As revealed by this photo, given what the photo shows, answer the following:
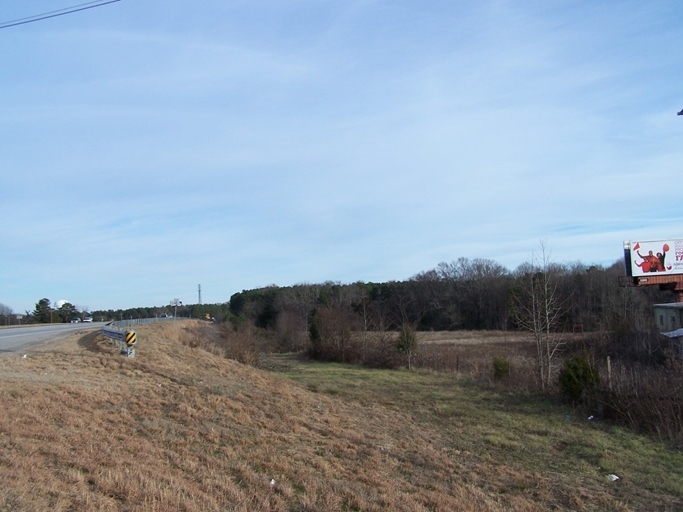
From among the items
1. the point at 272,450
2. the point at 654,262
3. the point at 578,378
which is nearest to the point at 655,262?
the point at 654,262

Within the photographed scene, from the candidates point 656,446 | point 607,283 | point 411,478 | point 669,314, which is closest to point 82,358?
point 411,478

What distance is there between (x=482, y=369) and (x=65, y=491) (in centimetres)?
2374

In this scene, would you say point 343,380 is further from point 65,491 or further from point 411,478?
point 65,491

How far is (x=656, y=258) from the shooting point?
4462 centimetres

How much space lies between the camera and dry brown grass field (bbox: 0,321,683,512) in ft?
21.4

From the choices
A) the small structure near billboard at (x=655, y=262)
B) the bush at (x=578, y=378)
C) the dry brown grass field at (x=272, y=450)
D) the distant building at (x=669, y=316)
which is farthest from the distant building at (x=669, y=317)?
the dry brown grass field at (x=272, y=450)

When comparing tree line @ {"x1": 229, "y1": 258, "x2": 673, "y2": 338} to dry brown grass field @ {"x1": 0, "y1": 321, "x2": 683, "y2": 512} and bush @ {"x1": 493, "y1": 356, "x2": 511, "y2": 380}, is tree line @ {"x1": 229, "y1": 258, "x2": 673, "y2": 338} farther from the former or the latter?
dry brown grass field @ {"x1": 0, "y1": 321, "x2": 683, "y2": 512}

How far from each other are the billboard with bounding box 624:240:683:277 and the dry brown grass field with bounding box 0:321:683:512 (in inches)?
1257

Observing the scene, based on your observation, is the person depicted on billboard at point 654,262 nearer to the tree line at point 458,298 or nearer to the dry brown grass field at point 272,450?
the tree line at point 458,298

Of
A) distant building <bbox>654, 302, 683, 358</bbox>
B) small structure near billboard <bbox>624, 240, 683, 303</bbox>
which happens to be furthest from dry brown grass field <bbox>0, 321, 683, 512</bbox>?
small structure near billboard <bbox>624, 240, 683, 303</bbox>

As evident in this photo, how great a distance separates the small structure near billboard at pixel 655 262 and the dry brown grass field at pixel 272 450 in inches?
1256

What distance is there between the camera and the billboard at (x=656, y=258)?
146ft

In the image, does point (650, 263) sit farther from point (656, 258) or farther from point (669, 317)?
point (669, 317)

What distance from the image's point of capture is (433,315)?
86188 millimetres
